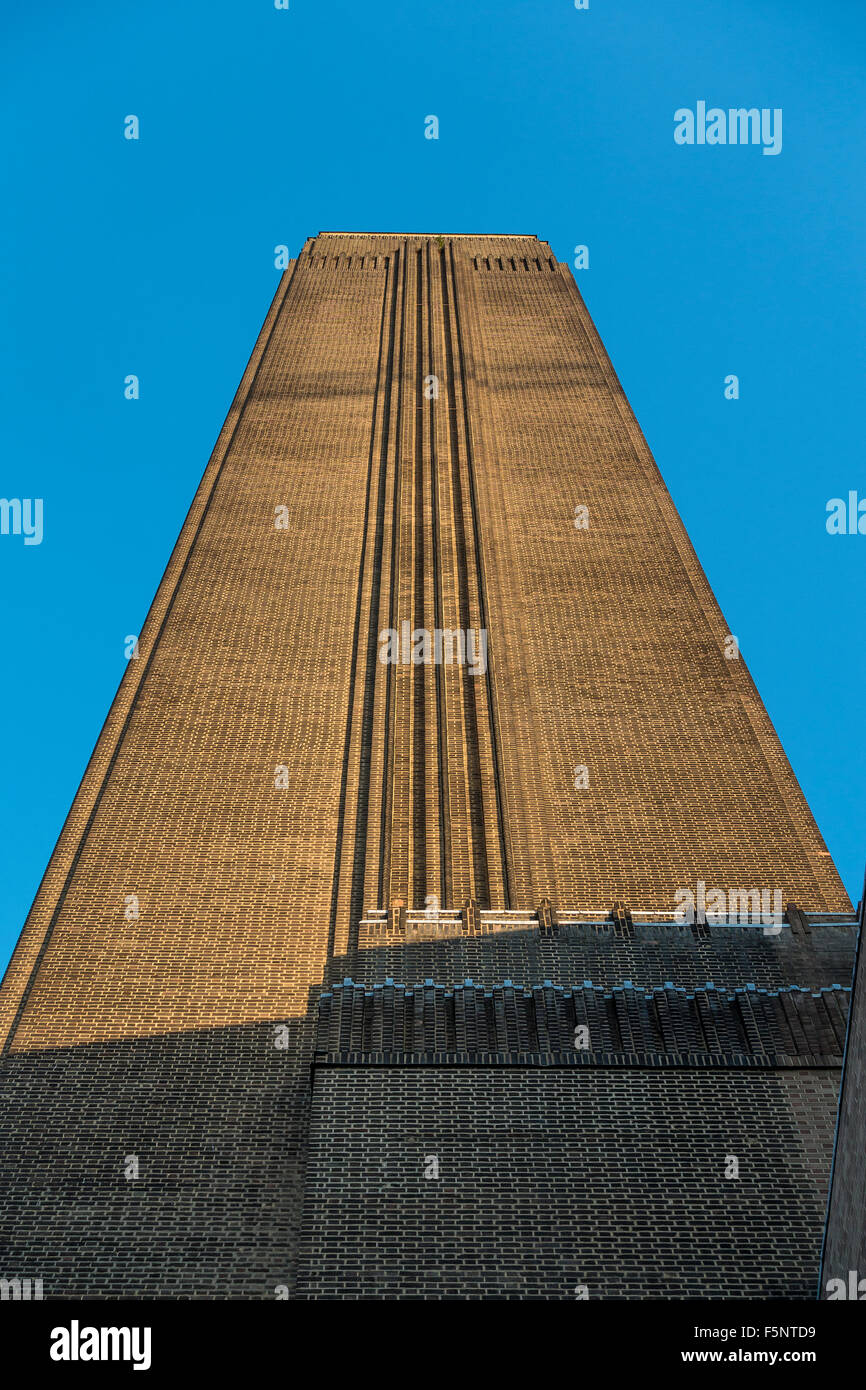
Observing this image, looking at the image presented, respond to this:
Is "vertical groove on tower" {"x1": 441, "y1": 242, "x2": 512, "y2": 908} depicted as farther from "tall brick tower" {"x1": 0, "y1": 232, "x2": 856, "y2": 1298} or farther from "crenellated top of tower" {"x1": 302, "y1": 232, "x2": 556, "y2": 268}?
"crenellated top of tower" {"x1": 302, "y1": 232, "x2": 556, "y2": 268}

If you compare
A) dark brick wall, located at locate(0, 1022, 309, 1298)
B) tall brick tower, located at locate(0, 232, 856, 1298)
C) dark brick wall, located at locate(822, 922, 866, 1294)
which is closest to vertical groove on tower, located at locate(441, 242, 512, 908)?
tall brick tower, located at locate(0, 232, 856, 1298)

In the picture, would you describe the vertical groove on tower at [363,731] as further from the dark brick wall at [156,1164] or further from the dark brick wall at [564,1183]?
the dark brick wall at [564,1183]

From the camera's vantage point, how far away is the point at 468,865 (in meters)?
19.2

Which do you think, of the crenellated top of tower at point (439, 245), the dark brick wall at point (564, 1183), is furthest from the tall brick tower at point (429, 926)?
the crenellated top of tower at point (439, 245)

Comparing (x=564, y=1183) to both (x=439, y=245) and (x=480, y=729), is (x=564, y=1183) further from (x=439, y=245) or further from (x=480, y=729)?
(x=439, y=245)

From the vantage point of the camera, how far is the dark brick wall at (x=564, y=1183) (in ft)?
42.1

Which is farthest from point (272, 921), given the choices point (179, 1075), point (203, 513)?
point (203, 513)

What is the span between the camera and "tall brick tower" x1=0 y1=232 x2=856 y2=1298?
13.6 metres

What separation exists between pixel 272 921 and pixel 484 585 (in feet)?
31.1

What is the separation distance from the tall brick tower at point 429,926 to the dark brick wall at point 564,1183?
4 cm

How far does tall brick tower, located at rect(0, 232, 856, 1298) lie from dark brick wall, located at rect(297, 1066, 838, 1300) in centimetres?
4
